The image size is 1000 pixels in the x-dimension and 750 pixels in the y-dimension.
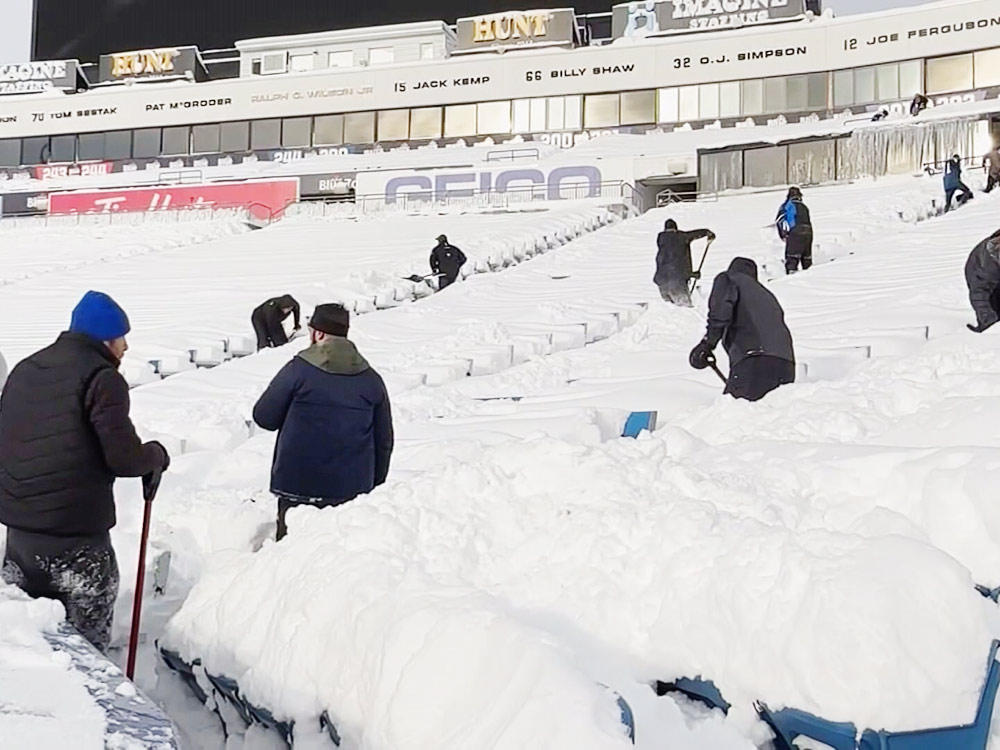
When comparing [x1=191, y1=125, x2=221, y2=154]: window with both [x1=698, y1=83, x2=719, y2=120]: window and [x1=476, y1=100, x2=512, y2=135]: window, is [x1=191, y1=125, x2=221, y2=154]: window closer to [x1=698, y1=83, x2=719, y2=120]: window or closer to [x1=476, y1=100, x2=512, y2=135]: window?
[x1=476, y1=100, x2=512, y2=135]: window

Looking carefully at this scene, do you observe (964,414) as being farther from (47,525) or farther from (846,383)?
(47,525)

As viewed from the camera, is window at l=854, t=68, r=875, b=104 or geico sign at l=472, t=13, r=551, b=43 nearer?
window at l=854, t=68, r=875, b=104

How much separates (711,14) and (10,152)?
3127 cm

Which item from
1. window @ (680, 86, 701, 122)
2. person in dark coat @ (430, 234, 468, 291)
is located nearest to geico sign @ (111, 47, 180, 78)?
window @ (680, 86, 701, 122)

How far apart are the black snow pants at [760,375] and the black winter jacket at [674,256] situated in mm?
6750

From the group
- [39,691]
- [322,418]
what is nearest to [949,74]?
[322,418]

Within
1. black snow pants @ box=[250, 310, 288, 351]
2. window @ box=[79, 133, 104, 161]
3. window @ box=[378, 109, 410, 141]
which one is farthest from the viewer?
window @ box=[79, 133, 104, 161]

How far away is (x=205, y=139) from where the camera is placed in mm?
47375

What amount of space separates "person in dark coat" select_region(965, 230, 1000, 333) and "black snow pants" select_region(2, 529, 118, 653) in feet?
20.5

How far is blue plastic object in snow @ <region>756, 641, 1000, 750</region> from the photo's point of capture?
8.18ft

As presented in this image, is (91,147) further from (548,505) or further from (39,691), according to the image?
(39,691)

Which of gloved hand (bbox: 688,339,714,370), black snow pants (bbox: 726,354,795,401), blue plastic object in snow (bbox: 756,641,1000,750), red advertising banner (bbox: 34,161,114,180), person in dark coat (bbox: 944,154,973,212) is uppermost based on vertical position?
red advertising banner (bbox: 34,161,114,180)

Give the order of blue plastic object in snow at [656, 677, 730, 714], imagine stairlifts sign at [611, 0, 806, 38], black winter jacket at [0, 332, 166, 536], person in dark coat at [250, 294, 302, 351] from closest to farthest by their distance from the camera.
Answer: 1. blue plastic object in snow at [656, 677, 730, 714]
2. black winter jacket at [0, 332, 166, 536]
3. person in dark coat at [250, 294, 302, 351]
4. imagine stairlifts sign at [611, 0, 806, 38]

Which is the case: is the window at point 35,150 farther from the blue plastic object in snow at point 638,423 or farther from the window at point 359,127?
the blue plastic object in snow at point 638,423
